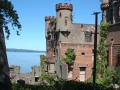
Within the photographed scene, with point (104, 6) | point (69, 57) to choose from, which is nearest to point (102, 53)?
point (69, 57)

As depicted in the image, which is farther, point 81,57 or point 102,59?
point 81,57

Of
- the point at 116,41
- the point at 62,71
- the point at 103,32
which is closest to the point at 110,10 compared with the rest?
the point at 103,32

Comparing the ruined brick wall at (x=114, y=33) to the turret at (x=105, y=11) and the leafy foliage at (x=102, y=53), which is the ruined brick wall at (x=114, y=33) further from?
the turret at (x=105, y=11)

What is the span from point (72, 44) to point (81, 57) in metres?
2.57

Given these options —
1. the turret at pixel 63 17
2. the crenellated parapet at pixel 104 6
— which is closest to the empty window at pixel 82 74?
the turret at pixel 63 17

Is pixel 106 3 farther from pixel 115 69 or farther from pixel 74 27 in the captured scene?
pixel 115 69

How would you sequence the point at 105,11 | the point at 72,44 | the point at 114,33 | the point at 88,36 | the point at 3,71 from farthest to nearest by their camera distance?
the point at 88,36 < the point at 105,11 < the point at 72,44 < the point at 114,33 < the point at 3,71

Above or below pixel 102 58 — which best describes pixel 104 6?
above

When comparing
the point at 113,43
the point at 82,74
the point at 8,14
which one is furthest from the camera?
the point at 82,74

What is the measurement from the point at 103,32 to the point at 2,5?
21.8 meters

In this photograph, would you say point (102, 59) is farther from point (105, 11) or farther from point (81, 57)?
point (105, 11)

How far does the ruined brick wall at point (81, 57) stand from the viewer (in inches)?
1476

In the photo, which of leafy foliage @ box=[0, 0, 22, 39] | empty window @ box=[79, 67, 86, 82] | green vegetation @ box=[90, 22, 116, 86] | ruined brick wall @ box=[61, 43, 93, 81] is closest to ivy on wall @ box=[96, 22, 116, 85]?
green vegetation @ box=[90, 22, 116, 86]

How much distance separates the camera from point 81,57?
3806 cm
